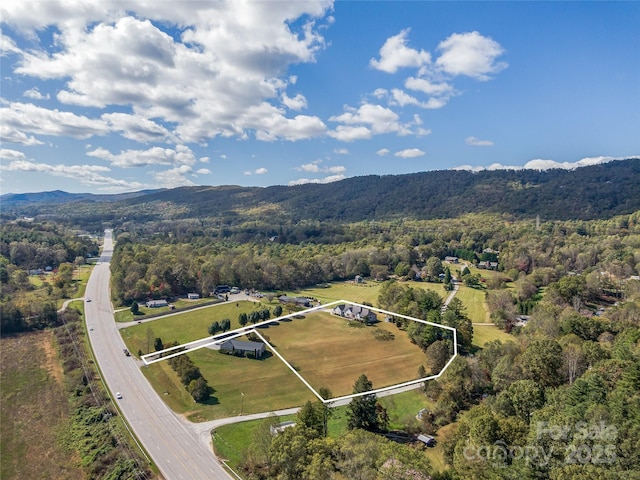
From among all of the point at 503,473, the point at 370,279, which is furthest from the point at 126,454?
the point at 370,279

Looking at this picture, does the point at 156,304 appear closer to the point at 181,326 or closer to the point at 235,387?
the point at 181,326

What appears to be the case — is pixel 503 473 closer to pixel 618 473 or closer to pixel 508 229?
pixel 618 473

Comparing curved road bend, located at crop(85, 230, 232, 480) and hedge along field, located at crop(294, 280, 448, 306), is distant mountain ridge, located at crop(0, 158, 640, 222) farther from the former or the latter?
curved road bend, located at crop(85, 230, 232, 480)

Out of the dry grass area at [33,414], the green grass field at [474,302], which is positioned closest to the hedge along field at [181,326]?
the dry grass area at [33,414]

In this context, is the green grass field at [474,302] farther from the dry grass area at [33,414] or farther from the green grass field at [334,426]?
the dry grass area at [33,414]

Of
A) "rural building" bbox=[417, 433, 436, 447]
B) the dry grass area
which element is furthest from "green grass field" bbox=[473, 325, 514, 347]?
the dry grass area

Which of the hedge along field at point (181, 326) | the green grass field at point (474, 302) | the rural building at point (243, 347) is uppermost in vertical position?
the rural building at point (243, 347)

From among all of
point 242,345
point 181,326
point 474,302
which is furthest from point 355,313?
point 474,302
